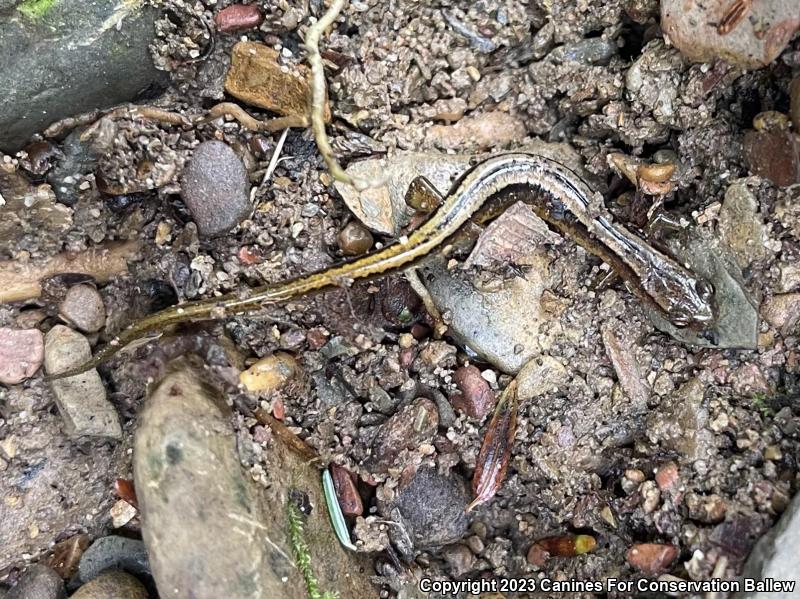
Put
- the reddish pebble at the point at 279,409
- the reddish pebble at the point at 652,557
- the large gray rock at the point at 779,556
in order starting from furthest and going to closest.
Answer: the reddish pebble at the point at 279,409 < the reddish pebble at the point at 652,557 < the large gray rock at the point at 779,556

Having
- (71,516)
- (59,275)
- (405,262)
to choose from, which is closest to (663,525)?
(405,262)

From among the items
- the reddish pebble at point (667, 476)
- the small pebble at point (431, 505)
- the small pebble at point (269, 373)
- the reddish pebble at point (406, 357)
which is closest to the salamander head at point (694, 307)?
the reddish pebble at point (667, 476)

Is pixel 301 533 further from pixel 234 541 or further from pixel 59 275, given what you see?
pixel 59 275

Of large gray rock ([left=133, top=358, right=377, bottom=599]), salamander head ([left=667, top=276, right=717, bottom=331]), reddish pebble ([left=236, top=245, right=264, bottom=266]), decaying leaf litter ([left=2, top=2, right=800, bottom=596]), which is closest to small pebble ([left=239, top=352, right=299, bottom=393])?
decaying leaf litter ([left=2, top=2, right=800, bottom=596])

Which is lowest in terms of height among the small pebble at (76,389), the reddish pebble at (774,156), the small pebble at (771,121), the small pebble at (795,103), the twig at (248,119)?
the small pebble at (76,389)

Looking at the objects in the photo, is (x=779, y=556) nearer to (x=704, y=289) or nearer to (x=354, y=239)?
(x=704, y=289)

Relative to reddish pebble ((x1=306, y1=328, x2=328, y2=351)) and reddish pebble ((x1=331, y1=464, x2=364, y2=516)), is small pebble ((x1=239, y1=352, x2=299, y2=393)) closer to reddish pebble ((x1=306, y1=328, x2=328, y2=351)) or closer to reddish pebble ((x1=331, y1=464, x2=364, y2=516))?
reddish pebble ((x1=306, y1=328, x2=328, y2=351))

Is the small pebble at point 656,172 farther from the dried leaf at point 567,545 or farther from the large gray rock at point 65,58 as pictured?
the large gray rock at point 65,58
